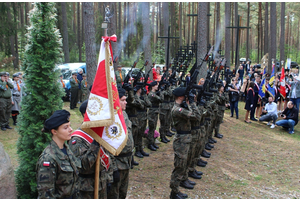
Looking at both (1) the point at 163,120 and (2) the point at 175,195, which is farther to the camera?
(1) the point at 163,120

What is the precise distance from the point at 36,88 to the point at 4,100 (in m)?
5.98

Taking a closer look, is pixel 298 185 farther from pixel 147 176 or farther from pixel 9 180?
pixel 9 180

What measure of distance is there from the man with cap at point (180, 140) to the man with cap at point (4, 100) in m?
7.10

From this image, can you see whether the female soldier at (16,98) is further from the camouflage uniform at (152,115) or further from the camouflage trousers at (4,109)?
the camouflage uniform at (152,115)

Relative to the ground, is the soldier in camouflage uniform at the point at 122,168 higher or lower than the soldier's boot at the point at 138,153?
higher

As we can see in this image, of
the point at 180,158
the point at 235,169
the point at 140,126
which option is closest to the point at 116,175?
the point at 180,158

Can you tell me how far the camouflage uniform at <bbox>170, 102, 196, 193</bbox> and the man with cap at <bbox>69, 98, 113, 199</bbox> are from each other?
203 cm

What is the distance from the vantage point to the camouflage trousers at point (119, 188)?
4168 millimetres

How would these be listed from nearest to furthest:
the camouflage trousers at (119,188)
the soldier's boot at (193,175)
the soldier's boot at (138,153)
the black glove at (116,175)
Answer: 1. the black glove at (116,175)
2. the camouflage trousers at (119,188)
3. the soldier's boot at (193,175)
4. the soldier's boot at (138,153)

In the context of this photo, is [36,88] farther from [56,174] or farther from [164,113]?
[164,113]

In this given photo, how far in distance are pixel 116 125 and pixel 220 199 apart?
10.7ft

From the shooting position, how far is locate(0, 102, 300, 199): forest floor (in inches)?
232

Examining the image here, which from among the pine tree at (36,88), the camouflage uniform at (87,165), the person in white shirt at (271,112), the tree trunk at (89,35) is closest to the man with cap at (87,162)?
the camouflage uniform at (87,165)

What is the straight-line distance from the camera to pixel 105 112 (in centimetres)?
342
